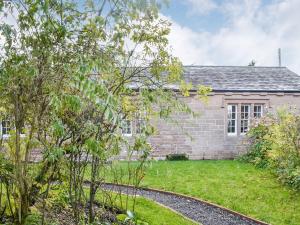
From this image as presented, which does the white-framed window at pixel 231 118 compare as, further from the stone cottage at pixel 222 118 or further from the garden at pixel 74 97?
the garden at pixel 74 97

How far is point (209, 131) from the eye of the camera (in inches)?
788

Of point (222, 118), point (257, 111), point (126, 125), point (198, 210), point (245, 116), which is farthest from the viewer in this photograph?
point (257, 111)

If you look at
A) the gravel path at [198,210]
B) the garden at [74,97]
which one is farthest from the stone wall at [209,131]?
the garden at [74,97]

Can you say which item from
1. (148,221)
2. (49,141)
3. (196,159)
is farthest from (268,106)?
(49,141)

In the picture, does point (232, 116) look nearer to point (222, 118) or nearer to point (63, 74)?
point (222, 118)

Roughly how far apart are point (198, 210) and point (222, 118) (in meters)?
10.4

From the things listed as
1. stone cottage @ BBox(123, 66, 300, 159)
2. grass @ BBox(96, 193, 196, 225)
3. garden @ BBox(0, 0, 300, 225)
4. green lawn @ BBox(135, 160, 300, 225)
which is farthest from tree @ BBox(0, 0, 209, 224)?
stone cottage @ BBox(123, 66, 300, 159)

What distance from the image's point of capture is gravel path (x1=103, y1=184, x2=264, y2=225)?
30.8 ft

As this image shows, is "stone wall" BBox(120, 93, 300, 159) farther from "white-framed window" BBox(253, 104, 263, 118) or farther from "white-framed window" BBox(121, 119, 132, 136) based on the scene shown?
"white-framed window" BBox(121, 119, 132, 136)

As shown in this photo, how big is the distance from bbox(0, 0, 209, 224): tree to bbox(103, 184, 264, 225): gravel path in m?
2.83

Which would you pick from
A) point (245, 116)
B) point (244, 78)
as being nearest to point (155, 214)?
point (245, 116)

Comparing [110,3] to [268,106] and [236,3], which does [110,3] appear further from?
[268,106]

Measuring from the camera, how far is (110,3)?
17.0 feet

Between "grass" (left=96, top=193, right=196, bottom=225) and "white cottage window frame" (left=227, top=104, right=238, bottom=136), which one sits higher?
"white cottage window frame" (left=227, top=104, right=238, bottom=136)
